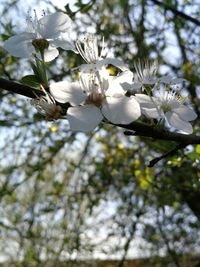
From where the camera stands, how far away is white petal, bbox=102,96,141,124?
0.70 meters

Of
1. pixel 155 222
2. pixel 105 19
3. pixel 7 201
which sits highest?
pixel 105 19

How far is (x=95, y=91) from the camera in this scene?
0.77 meters

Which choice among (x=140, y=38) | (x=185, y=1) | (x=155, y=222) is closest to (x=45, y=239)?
(x=155, y=222)

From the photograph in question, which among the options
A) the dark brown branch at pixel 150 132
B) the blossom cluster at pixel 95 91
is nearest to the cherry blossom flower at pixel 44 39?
the blossom cluster at pixel 95 91

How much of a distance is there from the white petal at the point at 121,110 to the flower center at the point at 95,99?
14mm

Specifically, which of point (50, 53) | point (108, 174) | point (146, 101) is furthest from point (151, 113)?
point (108, 174)

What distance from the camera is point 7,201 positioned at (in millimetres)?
3139

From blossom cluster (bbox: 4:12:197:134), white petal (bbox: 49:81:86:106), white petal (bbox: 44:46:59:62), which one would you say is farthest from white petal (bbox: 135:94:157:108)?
white petal (bbox: 44:46:59:62)

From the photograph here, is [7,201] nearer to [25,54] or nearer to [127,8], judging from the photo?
[127,8]

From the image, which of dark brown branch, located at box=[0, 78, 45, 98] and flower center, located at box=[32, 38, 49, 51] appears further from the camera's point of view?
flower center, located at box=[32, 38, 49, 51]

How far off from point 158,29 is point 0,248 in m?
2.97

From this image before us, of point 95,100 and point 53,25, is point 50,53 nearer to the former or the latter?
point 53,25

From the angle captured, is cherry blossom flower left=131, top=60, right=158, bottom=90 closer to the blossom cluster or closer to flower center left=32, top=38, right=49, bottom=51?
the blossom cluster

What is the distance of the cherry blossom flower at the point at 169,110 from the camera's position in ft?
2.60
